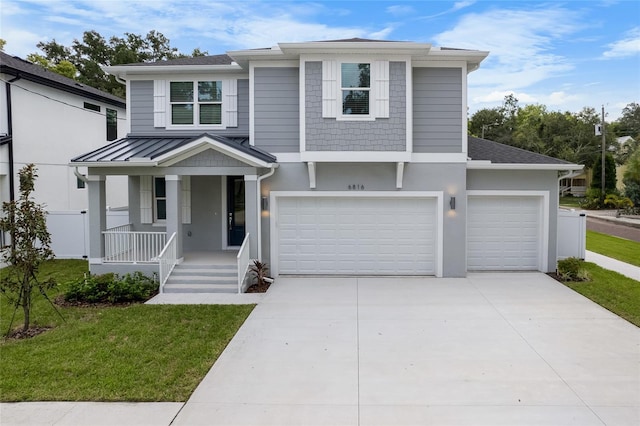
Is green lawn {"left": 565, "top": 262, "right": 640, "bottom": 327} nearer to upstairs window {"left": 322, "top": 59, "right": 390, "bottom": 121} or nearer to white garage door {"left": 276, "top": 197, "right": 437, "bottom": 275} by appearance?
white garage door {"left": 276, "top": 197, "right": 437, "bottom": 275}

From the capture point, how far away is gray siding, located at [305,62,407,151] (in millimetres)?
10312

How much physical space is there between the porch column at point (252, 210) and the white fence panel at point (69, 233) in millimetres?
6635

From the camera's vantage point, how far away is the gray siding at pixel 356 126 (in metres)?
10.3

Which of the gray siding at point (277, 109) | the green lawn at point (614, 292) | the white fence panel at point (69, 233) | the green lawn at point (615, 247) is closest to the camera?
the green lawn at point (614, 292)

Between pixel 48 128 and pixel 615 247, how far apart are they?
2141cm

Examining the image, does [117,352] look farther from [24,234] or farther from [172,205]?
[172,205]

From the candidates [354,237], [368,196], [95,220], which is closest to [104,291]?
[95,220]

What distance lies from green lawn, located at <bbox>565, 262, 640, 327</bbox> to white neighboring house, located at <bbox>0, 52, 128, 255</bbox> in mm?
14184

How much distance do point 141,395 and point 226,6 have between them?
11563 mm

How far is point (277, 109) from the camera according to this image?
1091 centimetres

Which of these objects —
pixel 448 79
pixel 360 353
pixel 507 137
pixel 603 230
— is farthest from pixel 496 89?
pixel 360 353

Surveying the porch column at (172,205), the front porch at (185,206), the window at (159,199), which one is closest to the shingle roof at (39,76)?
the front porch at (185,206)

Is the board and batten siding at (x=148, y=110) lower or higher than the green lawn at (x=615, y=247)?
higher

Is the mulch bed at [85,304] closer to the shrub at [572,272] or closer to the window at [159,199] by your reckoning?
the window at [159,199]
